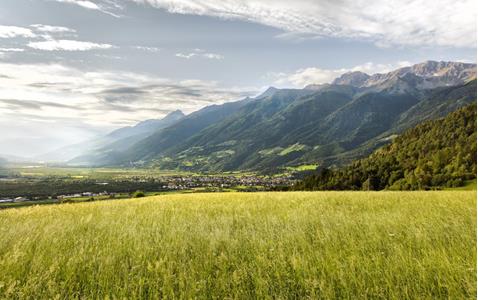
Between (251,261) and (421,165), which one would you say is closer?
(251,261)

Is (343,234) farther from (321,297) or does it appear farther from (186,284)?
(186,284)

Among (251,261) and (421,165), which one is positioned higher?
(251,261)

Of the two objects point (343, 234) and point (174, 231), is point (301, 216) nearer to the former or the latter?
point (343, 234)

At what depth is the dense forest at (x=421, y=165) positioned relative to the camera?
122125 millimetres

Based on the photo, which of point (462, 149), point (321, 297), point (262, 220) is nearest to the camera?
point (321, 297)

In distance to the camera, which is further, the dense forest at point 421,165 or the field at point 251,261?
the dense forest at point 421,165

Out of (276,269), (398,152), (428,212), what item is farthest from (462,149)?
(276,269)

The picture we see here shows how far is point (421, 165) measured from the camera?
140 metres

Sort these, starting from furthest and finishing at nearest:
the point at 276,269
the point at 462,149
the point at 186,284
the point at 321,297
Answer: the point at 462,149, the point at 276,269, the point at 186,284, the point at 321,297

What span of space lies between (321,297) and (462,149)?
168488mm

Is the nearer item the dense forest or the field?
the field

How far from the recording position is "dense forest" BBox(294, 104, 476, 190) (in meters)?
122

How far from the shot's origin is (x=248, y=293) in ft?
18.7

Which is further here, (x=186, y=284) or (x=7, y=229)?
(x=7, y=229)
